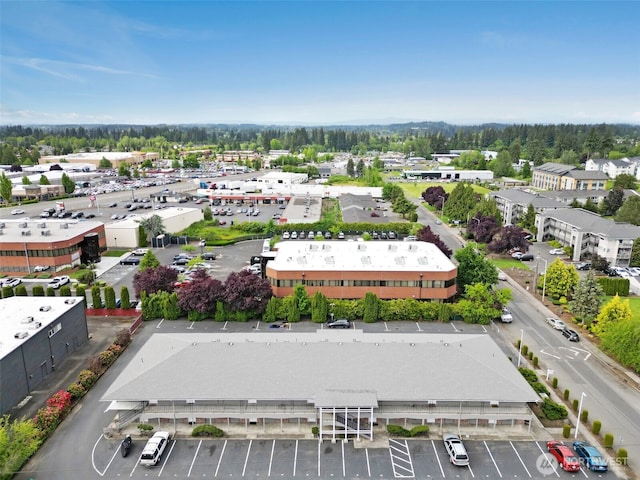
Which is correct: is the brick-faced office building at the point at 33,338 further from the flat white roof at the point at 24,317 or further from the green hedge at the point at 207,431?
the green hedge at the point at 207,431

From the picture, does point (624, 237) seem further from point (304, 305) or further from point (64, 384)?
point (64, 384)

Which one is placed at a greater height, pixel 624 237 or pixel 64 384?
pixel 624 237

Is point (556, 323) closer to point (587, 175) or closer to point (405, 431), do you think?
point (405, 431)

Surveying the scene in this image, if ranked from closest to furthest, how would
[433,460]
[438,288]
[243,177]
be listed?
[433,460] < [438,288] < [243,177]

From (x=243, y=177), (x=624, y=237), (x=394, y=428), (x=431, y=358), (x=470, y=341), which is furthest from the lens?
(x=243, y=177)

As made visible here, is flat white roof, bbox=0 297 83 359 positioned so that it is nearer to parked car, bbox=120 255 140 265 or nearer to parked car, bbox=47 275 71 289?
parked car, bbox=47 275 71 289

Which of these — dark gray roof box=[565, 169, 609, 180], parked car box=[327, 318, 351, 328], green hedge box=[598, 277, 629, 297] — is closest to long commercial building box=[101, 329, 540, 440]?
parked car box=[327, 318, 351, 328]

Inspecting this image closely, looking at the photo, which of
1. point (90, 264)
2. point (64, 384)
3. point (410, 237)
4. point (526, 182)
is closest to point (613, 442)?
point (64, 384)
